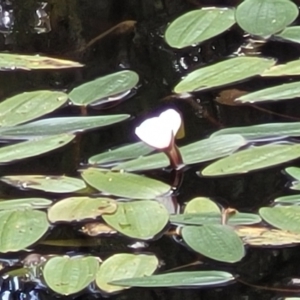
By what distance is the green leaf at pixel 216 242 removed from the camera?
981mm

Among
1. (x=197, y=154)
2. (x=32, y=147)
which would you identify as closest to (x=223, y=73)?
(x=197, y=154)

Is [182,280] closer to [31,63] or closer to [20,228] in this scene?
[20,228]

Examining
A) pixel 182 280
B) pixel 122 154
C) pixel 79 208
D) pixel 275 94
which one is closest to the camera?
pixel 182 280

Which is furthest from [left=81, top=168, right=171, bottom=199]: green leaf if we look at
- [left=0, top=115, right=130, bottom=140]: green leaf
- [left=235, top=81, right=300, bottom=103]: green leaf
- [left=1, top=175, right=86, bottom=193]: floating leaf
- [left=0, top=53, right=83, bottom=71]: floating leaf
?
[left=0, top=53, right=83, bottom=71]: floating leaf

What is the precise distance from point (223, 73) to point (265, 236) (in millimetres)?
413

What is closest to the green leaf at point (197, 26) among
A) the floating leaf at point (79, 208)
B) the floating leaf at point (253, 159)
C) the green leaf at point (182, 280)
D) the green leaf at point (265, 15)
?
the green leaf at point (265, 15)

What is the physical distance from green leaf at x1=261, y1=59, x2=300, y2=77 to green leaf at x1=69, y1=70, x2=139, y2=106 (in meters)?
0.21

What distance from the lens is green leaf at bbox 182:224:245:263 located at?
3.22ft

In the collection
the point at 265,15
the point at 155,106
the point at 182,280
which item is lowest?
the point at 182,280

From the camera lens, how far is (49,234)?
3.45 ft

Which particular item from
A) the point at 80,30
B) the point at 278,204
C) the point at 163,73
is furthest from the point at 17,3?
the point at 278,204

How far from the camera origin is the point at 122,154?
3.86 ft

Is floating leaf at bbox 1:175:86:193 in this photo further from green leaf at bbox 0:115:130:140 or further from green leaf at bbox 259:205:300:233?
green leaf at bbox 259:205:300:233

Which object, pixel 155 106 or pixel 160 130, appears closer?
pixel 160 130
